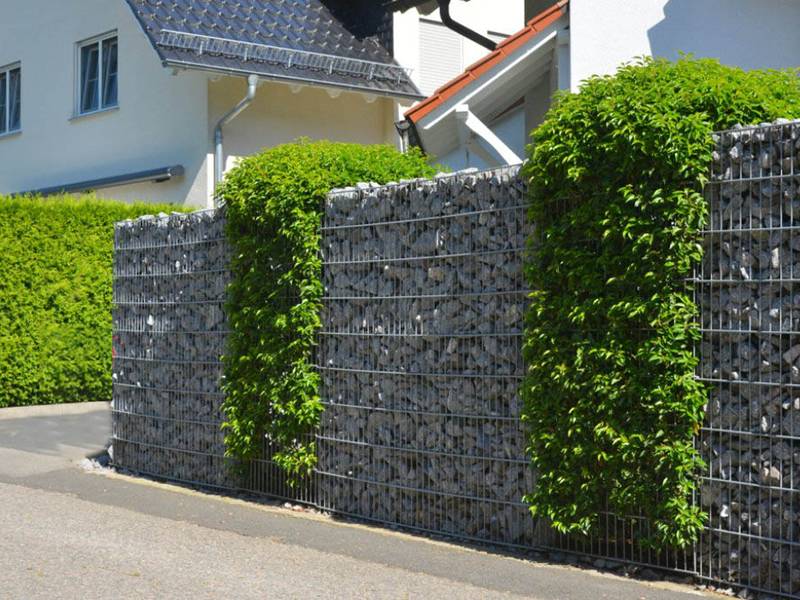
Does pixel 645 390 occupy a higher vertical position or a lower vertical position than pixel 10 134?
lower

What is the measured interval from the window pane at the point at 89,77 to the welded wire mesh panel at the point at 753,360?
1629cm

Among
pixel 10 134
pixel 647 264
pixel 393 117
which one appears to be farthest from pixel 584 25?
pixel 10 134

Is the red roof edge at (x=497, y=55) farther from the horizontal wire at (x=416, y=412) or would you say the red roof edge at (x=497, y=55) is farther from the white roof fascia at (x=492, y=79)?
the horizontal wire at (x=416, y=412)

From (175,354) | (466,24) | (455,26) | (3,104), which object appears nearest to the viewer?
(175,354)

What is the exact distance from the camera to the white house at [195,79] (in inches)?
715

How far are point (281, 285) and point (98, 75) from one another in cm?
1283

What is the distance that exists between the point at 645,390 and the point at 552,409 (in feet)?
2.39

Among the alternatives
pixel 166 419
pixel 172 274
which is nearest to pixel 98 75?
pixel 172 274

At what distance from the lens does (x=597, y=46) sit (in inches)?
486

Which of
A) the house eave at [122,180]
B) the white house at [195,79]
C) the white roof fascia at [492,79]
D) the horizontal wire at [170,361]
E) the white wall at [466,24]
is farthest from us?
the white wall at [466,24]

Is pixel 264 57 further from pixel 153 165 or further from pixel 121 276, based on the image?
pixel 121 276

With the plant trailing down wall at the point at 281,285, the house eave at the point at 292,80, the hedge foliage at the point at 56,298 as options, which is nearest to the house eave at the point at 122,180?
the hedge foliage at the point at 56,298

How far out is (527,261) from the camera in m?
7.33

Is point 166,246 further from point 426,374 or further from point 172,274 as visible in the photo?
point 426,374
